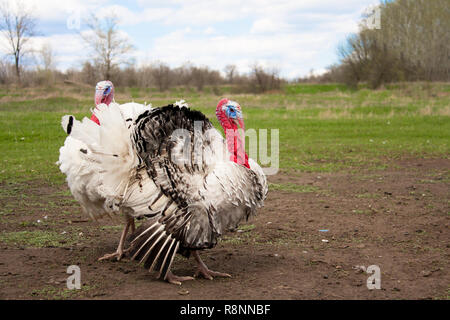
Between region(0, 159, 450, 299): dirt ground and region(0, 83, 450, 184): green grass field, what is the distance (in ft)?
9.43

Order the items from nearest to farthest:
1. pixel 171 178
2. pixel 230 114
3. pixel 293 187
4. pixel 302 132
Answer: pixel 171 178
pixel 230 114
pixel 293 187
pixel 302 132

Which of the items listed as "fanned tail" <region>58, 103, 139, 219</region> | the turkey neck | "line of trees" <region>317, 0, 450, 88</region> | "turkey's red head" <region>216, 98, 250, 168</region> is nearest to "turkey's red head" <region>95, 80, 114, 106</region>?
"fanned tail" <region>58, 103, 139, 219</region>

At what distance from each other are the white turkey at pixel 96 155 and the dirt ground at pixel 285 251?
89cm

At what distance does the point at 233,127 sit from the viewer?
5535 mm

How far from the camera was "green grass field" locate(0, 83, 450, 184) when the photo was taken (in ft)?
40.2

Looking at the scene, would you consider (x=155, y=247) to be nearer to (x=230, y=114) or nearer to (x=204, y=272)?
(x=204, y=272)

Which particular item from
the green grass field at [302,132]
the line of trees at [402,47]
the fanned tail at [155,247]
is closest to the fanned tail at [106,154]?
the fanned tail at [155,247]

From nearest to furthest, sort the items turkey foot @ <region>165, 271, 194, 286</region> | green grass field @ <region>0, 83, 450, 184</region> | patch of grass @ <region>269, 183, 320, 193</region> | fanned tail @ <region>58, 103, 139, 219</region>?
turkey foot @ <region>165, 271, 194, 286</region> → fanned tail @ <region>58, 103, 139, 219</region> → patch of grass @ <region>269, 183, 320, 193</region> → green grass field @ <region>0, 83, 450, 184</region>

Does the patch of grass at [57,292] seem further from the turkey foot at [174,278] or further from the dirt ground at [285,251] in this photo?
the turkey foot at [174,278]

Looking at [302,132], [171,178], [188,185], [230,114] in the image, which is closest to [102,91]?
[230,114]

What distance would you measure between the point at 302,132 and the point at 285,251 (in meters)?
12.5

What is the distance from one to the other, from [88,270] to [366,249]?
11.6ft

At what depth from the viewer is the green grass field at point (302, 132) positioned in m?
12.2

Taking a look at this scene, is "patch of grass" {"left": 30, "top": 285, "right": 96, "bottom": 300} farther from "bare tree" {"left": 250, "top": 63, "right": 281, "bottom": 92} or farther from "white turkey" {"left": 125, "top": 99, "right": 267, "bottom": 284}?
"bare tree" {"left": 250, "top": 63, "right": 281, "bottom": 92}
